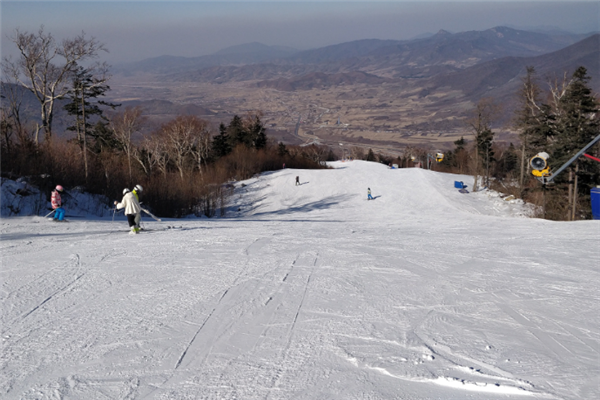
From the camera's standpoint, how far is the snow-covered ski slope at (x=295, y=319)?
164 inches

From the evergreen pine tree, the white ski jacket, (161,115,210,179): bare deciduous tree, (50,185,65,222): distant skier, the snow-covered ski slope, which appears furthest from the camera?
the evergreen pine tree

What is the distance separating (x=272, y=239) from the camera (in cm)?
1139

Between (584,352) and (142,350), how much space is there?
4.52 metres

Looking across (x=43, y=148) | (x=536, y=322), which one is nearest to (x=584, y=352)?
(x=536, y=322)

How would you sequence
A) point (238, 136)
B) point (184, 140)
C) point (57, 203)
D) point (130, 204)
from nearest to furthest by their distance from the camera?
point (130, 204), point (57, 203), point (184, 140), point (238, 136)

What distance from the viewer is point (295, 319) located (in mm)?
5605

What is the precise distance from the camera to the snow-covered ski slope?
4160 mm

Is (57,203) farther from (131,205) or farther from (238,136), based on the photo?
(238,136)

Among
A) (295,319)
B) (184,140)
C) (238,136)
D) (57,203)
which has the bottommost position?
(295,319)

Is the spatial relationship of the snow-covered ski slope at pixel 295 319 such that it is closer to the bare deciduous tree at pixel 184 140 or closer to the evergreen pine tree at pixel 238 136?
the bare deciduous tree at pixel 184 140

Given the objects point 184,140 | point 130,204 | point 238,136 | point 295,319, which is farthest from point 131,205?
point 238,136

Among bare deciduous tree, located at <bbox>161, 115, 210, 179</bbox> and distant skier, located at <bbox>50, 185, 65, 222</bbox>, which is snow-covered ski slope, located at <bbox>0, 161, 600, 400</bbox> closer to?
distant skier, located at <bbox>50, 185, 65, 222</bbox>

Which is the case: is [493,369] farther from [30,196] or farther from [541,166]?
[30,196]

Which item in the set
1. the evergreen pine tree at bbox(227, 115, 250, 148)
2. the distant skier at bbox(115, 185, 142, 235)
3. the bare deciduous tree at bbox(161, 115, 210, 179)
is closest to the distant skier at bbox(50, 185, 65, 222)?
the distant skier at bbox(115, 185, 142, 235)
